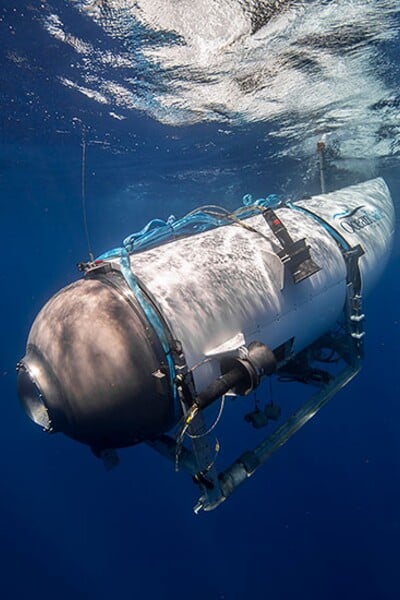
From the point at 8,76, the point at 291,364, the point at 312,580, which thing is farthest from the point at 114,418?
the point at 312,580

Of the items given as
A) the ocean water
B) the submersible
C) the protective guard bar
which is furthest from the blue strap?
the ocean water

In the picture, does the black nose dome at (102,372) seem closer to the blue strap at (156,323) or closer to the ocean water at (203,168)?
the blue strap at (156,323)

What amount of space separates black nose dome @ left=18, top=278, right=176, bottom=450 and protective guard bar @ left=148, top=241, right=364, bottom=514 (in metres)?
0.60

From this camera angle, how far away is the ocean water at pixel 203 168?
253 inches

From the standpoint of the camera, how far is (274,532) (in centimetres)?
1357

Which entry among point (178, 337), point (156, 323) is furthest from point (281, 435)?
point (156, 323)

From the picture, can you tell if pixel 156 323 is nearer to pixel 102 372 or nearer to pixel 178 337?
pixel 178 337

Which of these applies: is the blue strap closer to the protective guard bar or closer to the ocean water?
the protective guard bar

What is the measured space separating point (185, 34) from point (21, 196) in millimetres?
20646

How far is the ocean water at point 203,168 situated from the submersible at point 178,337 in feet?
14.1

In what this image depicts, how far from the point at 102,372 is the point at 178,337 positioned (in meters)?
0.64

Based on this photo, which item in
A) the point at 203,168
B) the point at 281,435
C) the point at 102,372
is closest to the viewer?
the point at 102,372

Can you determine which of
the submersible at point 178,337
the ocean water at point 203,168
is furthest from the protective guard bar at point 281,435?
the ocean water at point 203,168

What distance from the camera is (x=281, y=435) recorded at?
381cm
